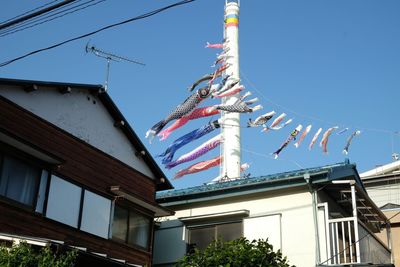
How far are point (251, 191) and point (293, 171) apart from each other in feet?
5.54

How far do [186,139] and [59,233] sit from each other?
17131mm

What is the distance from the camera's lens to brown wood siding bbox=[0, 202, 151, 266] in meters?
14.3

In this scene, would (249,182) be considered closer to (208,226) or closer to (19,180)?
(208,226)

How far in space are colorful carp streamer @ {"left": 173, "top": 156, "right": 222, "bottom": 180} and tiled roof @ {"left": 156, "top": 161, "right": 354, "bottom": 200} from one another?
33.2ft

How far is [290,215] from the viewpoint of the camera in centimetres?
1931

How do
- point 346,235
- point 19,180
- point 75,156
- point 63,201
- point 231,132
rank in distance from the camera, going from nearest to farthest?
point 19,180 < point 63,201 < point 75,156 < point 346,235 < point 231,132

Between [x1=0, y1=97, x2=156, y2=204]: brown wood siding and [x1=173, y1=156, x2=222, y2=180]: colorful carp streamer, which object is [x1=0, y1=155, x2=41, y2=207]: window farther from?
[x1=173, y1=156, x2=222, y2=180]: colorful carp streamer

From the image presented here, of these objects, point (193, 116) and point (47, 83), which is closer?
point (47, 83)

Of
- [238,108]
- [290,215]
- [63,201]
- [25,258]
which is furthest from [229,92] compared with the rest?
[25,258]

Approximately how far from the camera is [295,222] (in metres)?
19.1

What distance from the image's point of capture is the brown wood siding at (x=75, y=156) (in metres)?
15.3

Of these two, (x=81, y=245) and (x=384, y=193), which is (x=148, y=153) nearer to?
(x=81, y=245)

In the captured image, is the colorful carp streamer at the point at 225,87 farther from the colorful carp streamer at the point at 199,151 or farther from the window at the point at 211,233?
the window at the point at 211,233

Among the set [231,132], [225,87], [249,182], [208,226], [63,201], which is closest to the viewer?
[63,201]
